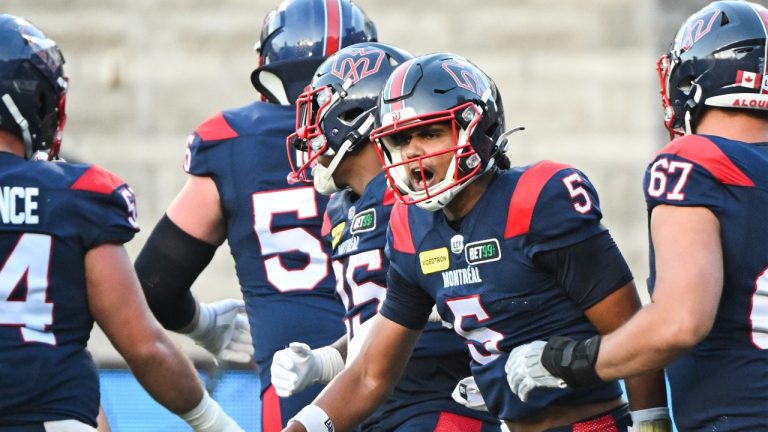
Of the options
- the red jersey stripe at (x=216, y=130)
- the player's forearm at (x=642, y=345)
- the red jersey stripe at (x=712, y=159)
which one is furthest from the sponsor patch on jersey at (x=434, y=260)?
the red jersey stripe at (x=216, y=130)

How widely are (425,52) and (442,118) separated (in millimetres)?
5646

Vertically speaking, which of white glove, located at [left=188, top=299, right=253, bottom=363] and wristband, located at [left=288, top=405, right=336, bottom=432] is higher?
wristband, located at [left=288, top=405, right=336, bottom=432]

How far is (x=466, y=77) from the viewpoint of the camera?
3768mm

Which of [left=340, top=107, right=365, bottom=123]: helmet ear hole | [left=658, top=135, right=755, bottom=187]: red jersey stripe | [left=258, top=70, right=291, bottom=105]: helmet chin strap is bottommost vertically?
[left=258, top=70, right=291, bottom=105]: helmet chin strap

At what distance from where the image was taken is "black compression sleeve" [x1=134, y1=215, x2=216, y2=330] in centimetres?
496

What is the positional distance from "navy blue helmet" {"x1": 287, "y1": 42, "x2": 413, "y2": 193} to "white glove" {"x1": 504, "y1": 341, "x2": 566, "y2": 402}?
3.79 feet

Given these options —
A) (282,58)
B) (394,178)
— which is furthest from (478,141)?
(282,58)

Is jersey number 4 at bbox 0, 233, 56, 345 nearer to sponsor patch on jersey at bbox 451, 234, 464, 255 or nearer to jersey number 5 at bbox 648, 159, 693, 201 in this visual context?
sponsor patch on jersey at bbox 451, 234, 464, 255

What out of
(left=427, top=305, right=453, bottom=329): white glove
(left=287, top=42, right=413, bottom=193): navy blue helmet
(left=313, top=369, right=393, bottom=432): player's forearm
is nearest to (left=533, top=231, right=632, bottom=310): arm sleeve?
(left=427, top=305, right=453, bottom=329): white glove

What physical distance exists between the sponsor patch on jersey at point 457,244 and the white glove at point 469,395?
1.40 feet

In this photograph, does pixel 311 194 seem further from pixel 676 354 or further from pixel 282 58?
pixel 676 354

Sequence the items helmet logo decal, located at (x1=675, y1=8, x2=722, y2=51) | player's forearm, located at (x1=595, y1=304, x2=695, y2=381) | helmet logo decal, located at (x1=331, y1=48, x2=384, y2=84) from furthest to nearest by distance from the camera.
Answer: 1. helmet logo decal, located at (x1=331, y1=48, x2=384, y2=84)
2. helmet logo decal, located at (x1=675, y1=8, x2=722, y2=51)
3. player's forearm, located at (x1=595, y1=304, x2=695, y2=381)

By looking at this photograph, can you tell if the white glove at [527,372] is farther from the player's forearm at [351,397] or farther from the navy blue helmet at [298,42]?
the navy blue helmet at [298,42]

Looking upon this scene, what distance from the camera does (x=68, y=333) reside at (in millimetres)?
3613
